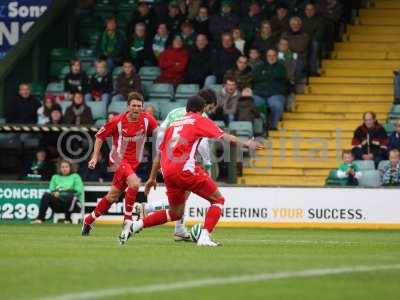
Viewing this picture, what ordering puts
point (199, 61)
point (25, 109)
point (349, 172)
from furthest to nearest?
point (199, 61) < point (25, 109) < point (349, 172)

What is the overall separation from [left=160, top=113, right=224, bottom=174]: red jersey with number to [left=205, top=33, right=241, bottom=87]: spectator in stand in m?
10.7

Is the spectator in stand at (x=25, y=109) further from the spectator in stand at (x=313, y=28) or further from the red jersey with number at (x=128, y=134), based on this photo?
the red jersey with number at (x=128, y=134)

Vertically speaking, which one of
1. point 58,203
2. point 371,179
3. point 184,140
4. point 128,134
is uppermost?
point 184,140

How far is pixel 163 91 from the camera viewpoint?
1038 inches

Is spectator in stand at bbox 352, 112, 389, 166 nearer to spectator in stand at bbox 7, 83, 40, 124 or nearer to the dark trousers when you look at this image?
the dark trousers

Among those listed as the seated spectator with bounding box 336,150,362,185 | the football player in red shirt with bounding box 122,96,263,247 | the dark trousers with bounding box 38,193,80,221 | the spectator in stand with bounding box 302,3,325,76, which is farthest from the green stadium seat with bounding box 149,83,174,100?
the football player in red shirt with bounding box 122,96,263,247

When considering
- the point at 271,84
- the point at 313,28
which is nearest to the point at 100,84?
the point at 271,84

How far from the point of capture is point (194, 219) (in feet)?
76.7

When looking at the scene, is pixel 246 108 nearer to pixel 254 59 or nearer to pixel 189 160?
pixel 254 59

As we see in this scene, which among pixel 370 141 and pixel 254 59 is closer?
pixel 370 141

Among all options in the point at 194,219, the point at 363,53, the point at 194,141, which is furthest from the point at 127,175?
the point at 363,53

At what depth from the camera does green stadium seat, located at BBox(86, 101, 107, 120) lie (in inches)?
1019

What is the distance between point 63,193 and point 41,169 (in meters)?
1.73

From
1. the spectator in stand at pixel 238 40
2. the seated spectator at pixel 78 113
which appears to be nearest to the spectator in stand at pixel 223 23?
the spectator in stand at pixel 238 40
